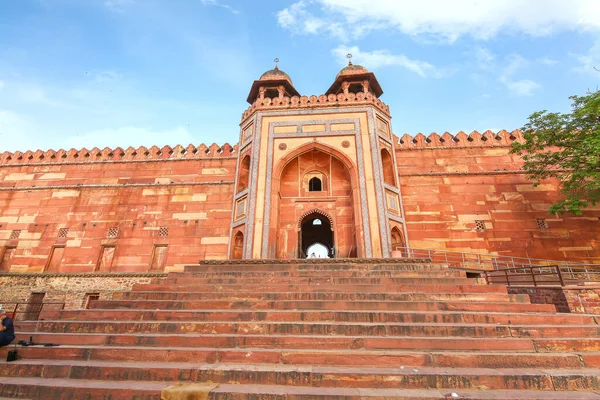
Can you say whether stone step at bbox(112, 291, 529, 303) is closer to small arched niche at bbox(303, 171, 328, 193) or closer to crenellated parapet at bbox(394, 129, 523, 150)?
small arched niche at bbox(303, 171, 328, 193)

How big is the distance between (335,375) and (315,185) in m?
9.94

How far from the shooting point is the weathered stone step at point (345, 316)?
451 centimetres

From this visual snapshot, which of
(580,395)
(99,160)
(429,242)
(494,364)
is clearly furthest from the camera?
(99,160)

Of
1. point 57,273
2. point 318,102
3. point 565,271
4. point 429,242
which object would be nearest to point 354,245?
point 429,242

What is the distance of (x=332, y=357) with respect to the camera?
141 inches

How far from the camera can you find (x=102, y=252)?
38.6 ft

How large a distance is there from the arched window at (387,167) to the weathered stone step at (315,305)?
7.36 meters

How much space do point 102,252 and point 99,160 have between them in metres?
4.55

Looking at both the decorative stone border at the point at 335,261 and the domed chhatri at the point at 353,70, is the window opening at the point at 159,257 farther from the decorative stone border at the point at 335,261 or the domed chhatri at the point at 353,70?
the domed chhatri at the point at 353,70

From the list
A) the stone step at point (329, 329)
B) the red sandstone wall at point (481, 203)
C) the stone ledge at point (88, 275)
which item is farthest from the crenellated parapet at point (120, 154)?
the stone step at point (329, 329)

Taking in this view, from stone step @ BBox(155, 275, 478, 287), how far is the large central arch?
3394 millimetres

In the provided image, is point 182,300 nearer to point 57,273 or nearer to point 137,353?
point 137,353

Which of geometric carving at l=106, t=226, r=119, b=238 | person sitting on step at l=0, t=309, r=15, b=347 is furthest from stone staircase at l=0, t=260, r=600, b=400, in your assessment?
geometric carving at l=106, t=226, r=119, b=238

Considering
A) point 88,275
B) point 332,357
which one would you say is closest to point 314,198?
point 332,357
